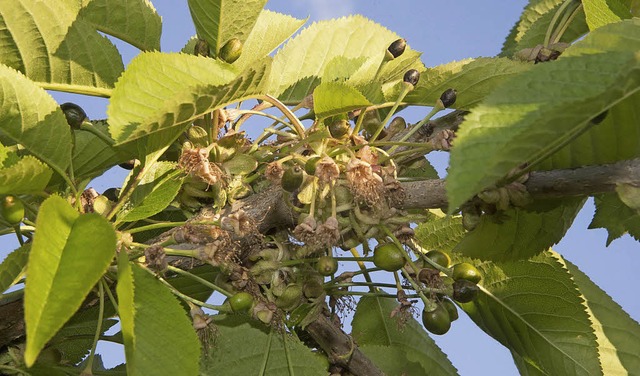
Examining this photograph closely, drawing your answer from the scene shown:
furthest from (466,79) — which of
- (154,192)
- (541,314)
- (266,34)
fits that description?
(154,192)

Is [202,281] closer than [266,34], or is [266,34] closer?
[202,281]

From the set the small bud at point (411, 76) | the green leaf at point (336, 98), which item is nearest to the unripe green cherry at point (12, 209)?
the green leaf at point (336, 98)

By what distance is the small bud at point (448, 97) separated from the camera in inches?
75.7

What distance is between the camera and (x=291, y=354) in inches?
80.2

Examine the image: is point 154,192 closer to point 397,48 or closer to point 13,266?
point 13,266

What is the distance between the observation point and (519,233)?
1.99 m

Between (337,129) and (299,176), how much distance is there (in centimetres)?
17

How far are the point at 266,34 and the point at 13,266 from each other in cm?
87

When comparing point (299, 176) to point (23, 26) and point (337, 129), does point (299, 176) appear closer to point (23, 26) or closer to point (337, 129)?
point (337, 129)

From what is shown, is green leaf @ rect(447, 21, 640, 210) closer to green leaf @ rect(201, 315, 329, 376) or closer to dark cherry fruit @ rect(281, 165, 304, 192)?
dark cherry fruit @ rect(281, 165, 304, 192)

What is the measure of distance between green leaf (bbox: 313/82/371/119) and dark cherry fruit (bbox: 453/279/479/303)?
485 mm

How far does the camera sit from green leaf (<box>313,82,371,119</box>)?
1722 millimetres

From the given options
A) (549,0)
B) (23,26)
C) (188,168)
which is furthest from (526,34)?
(23,26)

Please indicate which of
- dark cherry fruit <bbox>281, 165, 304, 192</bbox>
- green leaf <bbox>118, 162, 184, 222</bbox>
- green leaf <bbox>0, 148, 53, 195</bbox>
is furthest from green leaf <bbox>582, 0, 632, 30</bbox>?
green leaf <bbox>0, 148, 53, 195</bbox>
